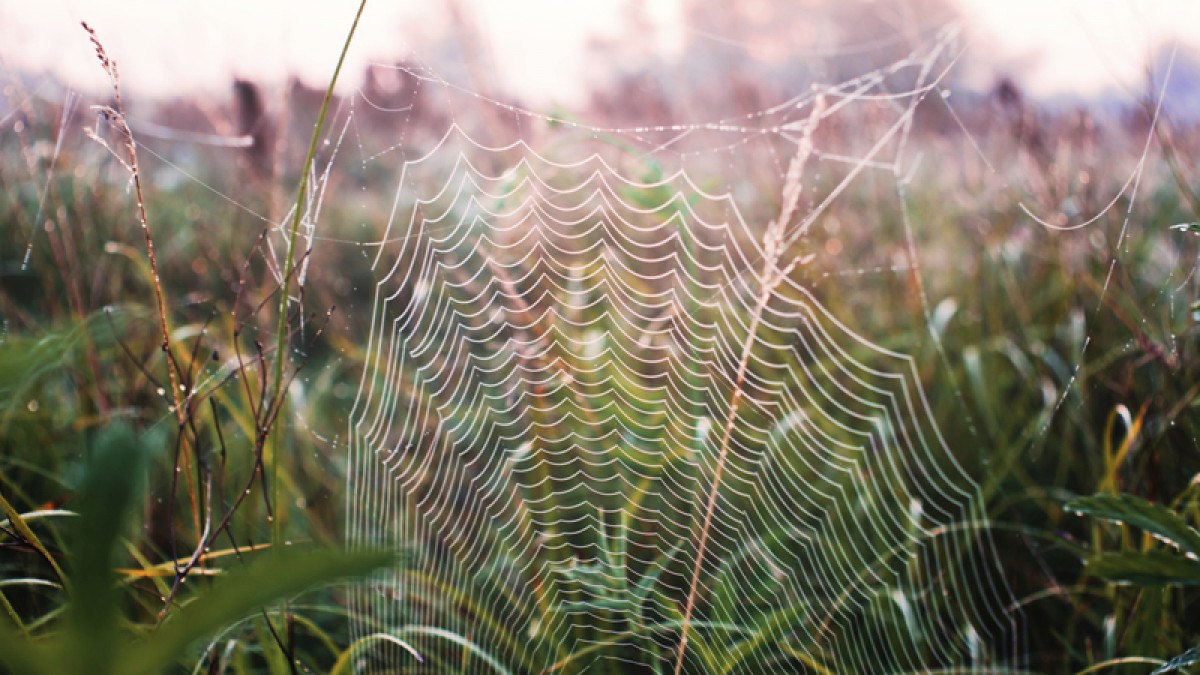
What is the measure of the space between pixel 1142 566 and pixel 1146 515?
6cm

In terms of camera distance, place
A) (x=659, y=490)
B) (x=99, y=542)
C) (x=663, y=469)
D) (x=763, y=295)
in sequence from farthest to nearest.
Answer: (x=659, y=490) < (x=663, y=469) < (x=763, y=295) < (x=99, y=542)

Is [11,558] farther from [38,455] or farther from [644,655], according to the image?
[644,655]

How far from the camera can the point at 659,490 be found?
188cm

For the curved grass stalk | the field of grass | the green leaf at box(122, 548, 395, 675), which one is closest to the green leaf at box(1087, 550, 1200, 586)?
the field of grass

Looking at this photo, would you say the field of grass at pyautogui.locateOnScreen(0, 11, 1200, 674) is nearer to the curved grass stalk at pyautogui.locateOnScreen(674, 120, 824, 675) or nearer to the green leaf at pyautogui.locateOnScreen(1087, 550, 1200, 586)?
the green leaf at pyautogui.locateOnScreen(1087, 550, 1200, 586)

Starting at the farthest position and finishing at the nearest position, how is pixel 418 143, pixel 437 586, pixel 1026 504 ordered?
pixel 418 143, pixel 1026 504, pixel 437 586

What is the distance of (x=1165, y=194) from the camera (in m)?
2.58

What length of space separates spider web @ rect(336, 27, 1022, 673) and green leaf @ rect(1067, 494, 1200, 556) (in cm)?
42

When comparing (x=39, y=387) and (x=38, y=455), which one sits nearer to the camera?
(x=38, y=455)

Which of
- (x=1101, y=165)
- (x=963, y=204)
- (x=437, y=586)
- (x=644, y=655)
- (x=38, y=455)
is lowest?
(x=644, y=655)

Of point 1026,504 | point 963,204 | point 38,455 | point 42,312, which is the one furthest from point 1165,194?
point 42,312

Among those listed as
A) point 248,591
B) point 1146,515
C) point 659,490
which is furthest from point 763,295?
point 248,591

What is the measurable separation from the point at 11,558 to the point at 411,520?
2.18 ft

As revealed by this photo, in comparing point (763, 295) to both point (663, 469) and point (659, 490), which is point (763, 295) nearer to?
point (663, 469)
